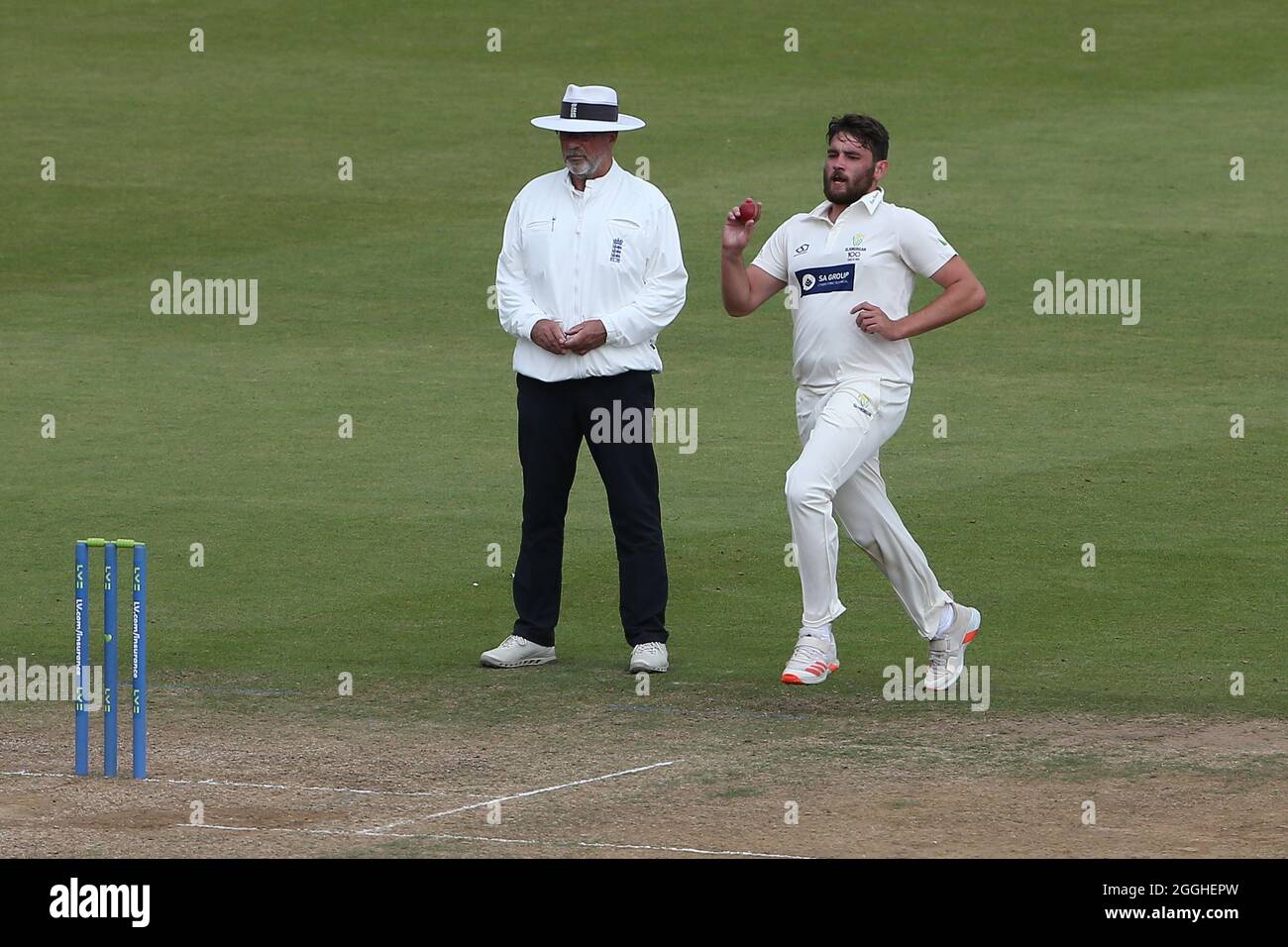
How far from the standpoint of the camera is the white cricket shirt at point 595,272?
30.8ft

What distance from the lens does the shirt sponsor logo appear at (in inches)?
362

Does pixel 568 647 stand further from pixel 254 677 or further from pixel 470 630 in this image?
pixel 254 677

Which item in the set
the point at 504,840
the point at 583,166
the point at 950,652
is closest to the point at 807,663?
the point at 950,652

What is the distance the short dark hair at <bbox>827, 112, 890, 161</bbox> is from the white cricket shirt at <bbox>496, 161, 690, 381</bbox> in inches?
30.5

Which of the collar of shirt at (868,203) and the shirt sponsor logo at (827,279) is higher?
the collar of shirt at (868,203)

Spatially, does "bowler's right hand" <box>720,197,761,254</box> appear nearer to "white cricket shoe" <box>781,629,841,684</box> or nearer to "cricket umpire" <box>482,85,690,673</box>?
"cricket umpire" <box>482,85,690,673</box>

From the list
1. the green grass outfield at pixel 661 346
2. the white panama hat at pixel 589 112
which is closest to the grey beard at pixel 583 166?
the white panama hat at pixel 589 112

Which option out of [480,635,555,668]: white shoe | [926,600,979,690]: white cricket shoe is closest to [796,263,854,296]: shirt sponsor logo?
[926,600,979,690]: white cricket shoe

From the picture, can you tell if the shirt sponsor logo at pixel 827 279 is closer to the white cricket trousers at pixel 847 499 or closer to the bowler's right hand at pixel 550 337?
the white cricket trousers at pixel 847 499

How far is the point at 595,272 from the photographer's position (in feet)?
31.0

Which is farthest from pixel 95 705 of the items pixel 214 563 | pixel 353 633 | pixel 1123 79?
pixel 1123 79

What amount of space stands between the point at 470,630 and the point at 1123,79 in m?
17.9

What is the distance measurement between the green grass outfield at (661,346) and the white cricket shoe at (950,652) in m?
0.22

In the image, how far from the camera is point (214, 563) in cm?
1141
